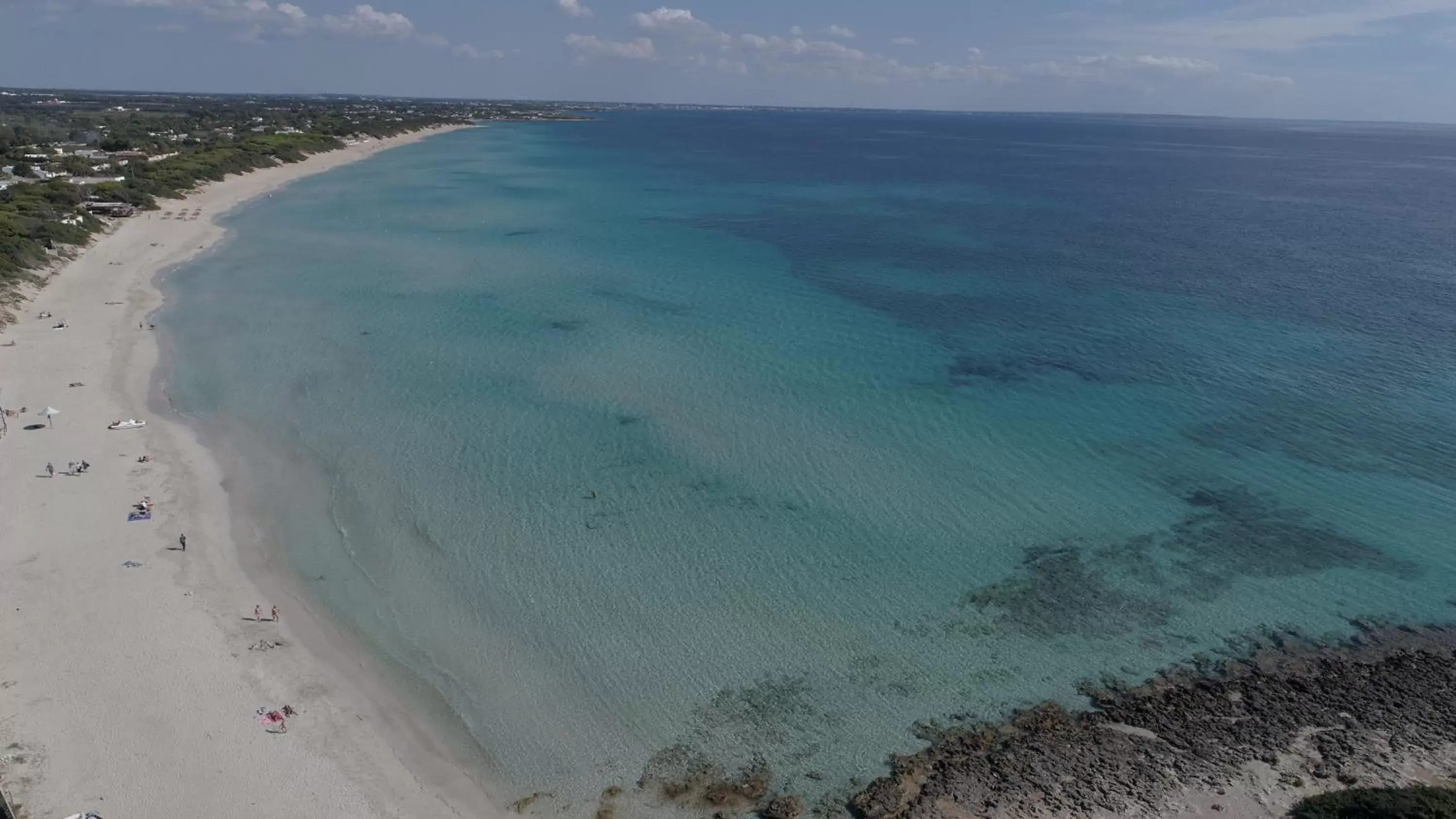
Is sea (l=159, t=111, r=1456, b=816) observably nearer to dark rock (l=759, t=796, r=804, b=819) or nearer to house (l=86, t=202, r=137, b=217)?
dark rock (l=759, t=796, r=804, b=819)

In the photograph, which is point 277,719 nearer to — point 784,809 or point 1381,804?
point 784,809

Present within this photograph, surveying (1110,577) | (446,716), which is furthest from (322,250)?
(1110,577)

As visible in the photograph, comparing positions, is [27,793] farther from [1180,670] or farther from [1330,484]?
[1330,484]

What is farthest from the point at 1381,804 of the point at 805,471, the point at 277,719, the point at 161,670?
the point at 161,670

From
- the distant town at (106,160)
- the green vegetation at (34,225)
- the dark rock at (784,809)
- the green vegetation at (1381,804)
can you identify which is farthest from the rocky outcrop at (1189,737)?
the green vegetation at (34,225)

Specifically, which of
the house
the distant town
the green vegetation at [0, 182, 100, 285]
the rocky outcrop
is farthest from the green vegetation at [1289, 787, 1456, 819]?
the house
